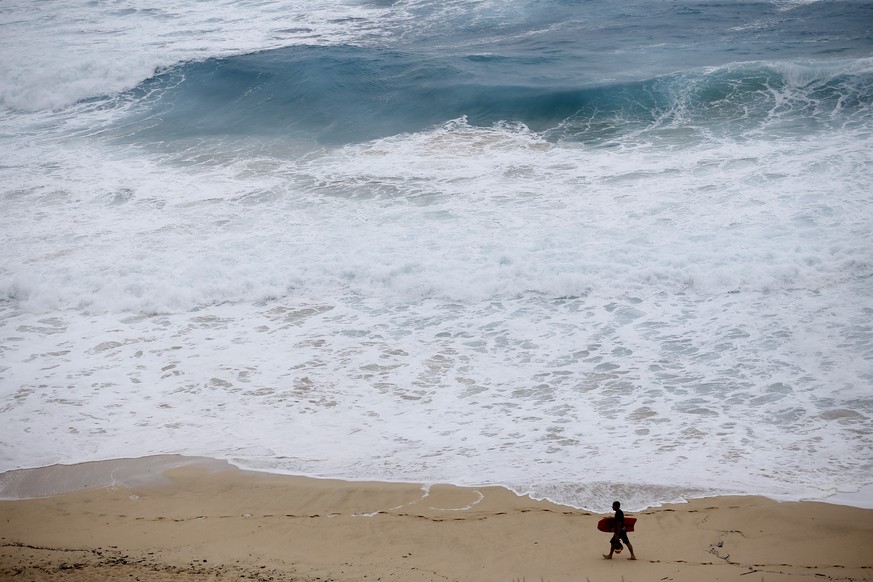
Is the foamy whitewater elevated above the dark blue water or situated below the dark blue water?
below

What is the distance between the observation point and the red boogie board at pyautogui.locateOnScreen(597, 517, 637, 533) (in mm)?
6785

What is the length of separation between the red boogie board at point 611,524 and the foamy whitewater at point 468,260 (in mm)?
911

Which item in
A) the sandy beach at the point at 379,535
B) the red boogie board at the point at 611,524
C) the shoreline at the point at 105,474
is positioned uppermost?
the shoreline at the point at 105,474

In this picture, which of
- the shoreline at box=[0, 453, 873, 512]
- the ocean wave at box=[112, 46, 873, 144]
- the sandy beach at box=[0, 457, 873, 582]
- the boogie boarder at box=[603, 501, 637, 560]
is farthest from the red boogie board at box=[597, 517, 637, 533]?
the ocean wave at box=[112, 46, 873, 144]

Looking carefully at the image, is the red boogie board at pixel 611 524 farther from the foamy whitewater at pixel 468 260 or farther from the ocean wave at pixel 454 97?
the ocean wave at pixel 454 97

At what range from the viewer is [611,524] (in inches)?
269

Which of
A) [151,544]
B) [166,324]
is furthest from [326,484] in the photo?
[166,324]

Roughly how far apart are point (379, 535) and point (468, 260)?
22.2ft

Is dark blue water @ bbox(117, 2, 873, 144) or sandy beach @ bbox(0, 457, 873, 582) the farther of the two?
dark blue water @ bbox(117, 2, 873, 144)

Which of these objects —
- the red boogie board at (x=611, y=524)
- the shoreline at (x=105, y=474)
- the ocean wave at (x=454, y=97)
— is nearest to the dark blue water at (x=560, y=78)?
the ocean wave at (x=454, y=97)

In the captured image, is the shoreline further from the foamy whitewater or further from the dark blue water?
the dark blue water

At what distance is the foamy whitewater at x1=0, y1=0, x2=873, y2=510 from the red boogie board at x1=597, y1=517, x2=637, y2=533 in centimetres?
91

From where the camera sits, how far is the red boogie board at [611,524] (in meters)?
6.79

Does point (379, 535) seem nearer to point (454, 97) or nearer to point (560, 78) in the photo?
point (454, 97)
